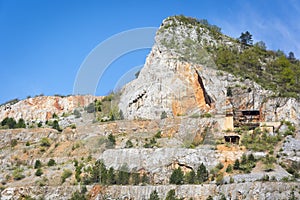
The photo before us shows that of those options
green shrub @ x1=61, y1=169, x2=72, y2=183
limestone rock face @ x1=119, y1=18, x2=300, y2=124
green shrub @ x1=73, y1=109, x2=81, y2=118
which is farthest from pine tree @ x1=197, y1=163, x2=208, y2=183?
green shrub @ x1=73, y1=109, x2=81, y2=118

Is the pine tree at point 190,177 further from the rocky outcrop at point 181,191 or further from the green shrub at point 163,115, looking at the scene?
the green shrub at point 163,115

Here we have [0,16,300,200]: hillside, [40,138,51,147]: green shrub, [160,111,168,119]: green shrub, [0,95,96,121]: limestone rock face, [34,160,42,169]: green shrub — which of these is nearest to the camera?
[0,16,300,200]: hillside

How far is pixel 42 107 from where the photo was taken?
104 m

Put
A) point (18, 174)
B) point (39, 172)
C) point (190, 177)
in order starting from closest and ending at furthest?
point (190, 177) → point (39, 172) → point (18, 174)

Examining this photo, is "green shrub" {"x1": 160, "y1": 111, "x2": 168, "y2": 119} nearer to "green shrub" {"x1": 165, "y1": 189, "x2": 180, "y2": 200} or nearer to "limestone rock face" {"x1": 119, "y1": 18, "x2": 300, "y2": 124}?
"limestone rock face" {"x1": 119, "y1": 18, "x2": 300, "y2": 124}

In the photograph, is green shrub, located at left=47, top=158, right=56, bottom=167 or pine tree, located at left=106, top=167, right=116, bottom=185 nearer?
pine tree, located at left=106, top=167, right=116, bottom=185

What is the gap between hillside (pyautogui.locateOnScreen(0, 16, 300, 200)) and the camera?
213 feet

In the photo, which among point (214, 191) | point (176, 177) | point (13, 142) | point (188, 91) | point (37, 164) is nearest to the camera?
point (214, 191)

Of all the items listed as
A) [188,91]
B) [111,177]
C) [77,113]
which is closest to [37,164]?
[111,177]

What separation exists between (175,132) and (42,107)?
109ft

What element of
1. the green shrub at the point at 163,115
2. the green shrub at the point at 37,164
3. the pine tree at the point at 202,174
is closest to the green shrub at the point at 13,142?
the green shrub at the point at 37,164

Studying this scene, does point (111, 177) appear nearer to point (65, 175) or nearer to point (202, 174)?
point (65, 175)


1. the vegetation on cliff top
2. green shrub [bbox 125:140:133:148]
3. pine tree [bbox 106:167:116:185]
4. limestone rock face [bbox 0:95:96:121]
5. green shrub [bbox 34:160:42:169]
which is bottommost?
pine tree [bbox 106:167:116:185]

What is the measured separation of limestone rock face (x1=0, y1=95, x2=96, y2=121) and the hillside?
0.19 meters
